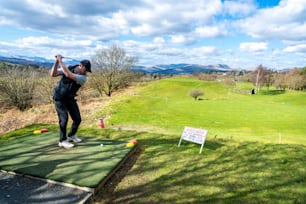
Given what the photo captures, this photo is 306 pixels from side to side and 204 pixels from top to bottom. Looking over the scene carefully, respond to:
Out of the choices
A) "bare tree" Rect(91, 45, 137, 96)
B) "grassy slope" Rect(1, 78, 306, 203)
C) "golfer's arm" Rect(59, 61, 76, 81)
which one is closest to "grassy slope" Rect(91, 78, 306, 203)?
"grassy slope" Rect(1, 78, 306, 203)

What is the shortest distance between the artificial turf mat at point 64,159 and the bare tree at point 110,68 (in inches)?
927

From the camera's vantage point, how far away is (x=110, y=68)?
2819 centimetres

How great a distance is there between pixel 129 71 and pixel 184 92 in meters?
16.9

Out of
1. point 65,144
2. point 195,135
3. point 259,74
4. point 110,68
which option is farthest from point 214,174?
point 259,74

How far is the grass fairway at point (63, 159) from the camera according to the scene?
10.7 feet

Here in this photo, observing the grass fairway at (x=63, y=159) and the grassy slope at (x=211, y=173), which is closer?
the grassy slope at (x=211, y=173)

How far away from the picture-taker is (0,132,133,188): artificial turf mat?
10.7 ft

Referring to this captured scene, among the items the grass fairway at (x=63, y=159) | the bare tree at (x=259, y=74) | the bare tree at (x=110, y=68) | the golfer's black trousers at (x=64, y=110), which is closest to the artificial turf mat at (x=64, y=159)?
the grass fairway at (x=63, y=159)

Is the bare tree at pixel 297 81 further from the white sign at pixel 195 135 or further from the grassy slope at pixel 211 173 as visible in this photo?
the white sign at pixel 195 135

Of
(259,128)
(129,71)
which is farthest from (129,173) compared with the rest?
(129,71)

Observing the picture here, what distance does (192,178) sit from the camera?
11.2ft

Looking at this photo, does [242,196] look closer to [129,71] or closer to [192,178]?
[192,178]

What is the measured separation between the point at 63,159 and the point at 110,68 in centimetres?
2534

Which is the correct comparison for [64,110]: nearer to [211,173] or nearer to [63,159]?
[63,159]
